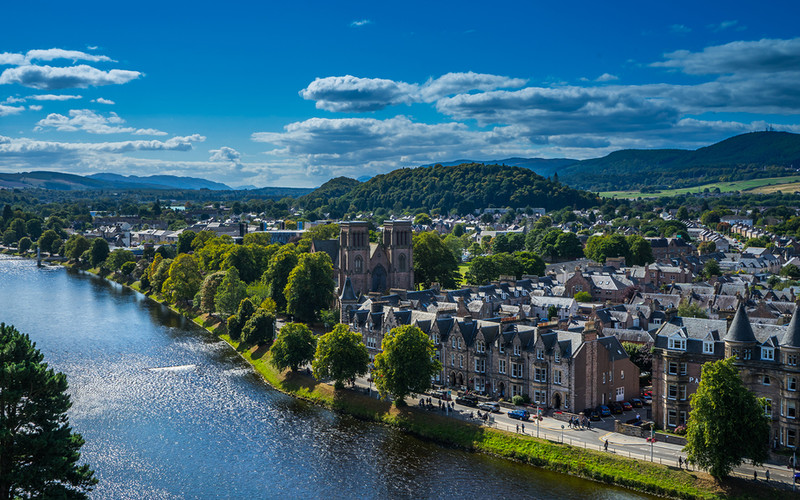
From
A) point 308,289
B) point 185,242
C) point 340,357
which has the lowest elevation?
point 340,357

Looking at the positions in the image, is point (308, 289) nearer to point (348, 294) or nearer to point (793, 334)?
point (348, 294)

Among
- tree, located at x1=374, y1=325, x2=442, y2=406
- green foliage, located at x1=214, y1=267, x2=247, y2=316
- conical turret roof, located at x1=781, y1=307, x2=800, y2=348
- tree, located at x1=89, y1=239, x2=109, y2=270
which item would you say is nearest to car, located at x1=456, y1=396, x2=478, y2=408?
tree, located at x1=374, y1=325, x2=442, y2=406

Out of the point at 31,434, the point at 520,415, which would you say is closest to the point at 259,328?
the point at 520,415

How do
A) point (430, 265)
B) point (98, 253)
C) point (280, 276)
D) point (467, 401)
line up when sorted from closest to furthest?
point (467, 401)
point (280, 276)
point (430, 265)
point (98, 253)

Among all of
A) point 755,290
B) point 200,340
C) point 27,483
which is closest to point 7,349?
point 27,483

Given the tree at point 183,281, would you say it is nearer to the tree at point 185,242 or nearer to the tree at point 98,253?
the tree at point 185,242

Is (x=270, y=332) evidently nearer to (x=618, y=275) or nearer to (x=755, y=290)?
(x=618, y=275)
